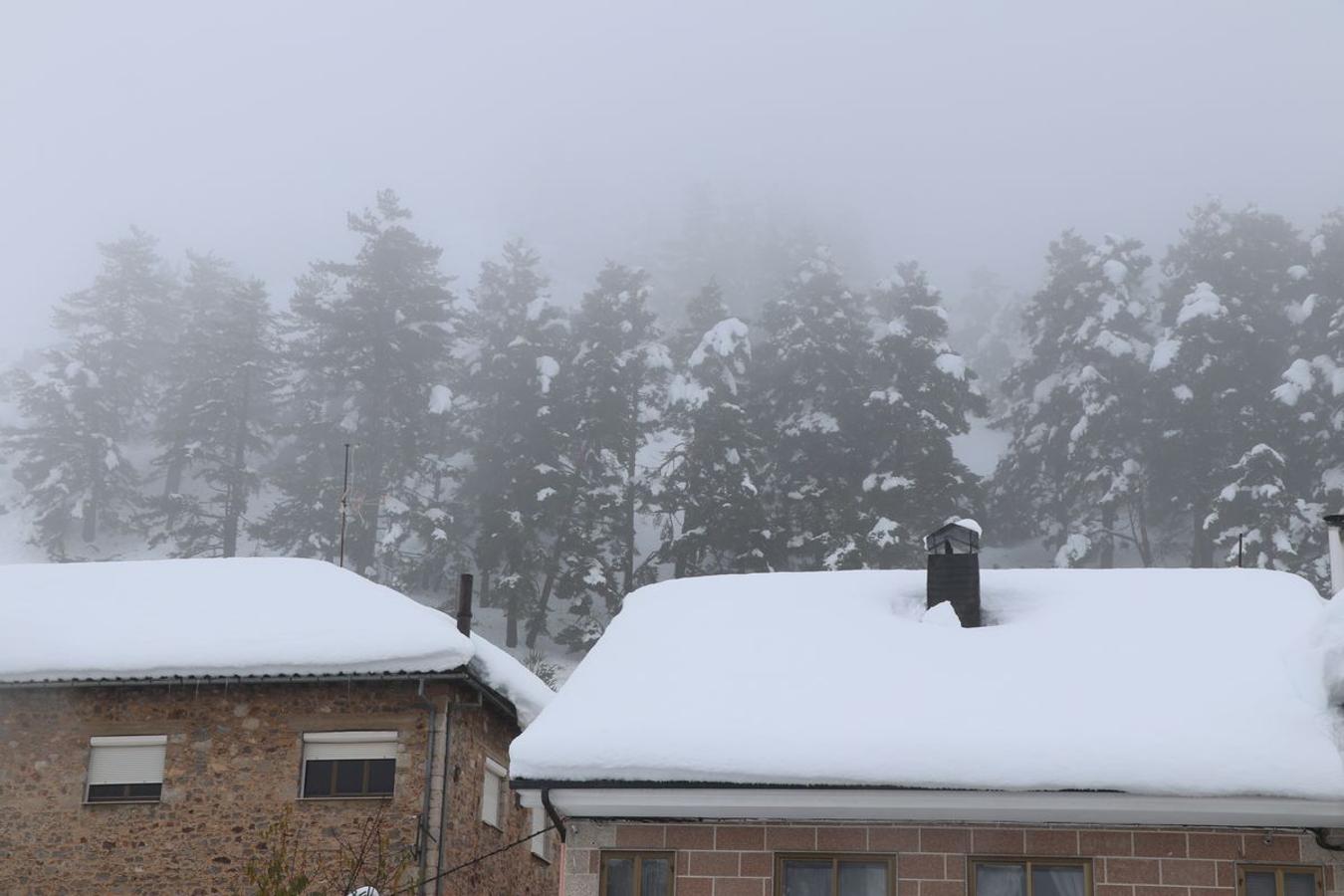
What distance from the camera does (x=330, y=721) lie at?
1973 cm

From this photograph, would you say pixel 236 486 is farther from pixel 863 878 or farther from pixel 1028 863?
pixel 1028 863

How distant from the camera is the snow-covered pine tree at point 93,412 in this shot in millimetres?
57562

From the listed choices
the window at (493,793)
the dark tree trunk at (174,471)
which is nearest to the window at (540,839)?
the window at (493,793)

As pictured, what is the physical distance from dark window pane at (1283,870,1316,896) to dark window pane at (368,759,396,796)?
11.3 metres

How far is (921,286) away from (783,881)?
4110cm

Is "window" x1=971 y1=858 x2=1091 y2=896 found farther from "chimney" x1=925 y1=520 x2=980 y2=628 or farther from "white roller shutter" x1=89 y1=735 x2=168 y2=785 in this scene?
"white roller shutter" x1=89 y1=735 x2=168 y2=785

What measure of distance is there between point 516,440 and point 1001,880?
39039 mm

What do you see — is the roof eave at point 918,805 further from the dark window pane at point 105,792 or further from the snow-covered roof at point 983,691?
the dark window pane at point 105,792

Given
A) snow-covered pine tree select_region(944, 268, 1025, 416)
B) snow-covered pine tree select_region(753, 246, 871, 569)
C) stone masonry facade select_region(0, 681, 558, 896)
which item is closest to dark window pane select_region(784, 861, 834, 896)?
stone masonry facade select_region(0, 681, 558, 896)

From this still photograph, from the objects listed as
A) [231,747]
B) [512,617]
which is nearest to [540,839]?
[231,747]

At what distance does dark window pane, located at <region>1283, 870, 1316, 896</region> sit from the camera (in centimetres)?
1236

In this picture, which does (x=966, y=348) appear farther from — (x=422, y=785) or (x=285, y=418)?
(x=422, y=785)

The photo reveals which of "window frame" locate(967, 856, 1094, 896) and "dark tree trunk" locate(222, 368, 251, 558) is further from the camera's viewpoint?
"dark tree trunk" locate(222, 368, 251, 558)

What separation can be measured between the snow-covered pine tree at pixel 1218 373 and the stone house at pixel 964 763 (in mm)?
36037
